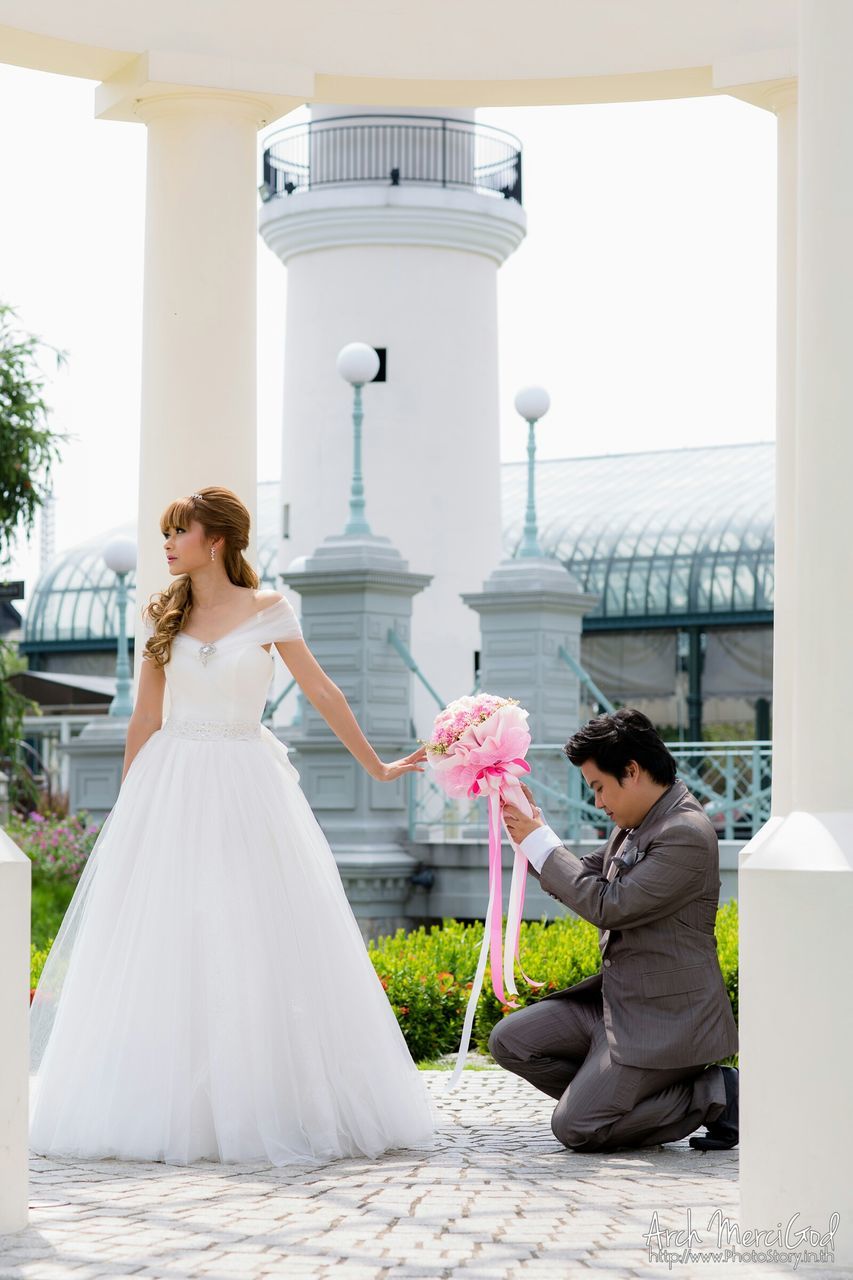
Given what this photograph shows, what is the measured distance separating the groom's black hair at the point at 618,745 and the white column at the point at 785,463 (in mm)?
1638

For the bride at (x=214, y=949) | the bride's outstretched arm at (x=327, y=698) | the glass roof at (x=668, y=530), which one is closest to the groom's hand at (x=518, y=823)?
the bride's outstretched arm at (x=327, y=698)

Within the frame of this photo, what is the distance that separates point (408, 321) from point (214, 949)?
17.9 meters

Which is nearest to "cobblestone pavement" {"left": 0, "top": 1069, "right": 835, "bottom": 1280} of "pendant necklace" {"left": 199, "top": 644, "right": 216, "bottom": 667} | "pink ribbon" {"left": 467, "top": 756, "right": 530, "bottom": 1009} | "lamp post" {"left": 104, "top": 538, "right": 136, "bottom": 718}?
"pink ribbon" {"left": 467, "top": 756, "right": 530, "bottom": 1009}

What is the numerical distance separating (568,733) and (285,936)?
10714 mm

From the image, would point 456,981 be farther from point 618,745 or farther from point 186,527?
point 186,527

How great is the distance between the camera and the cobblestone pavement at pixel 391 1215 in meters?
3.87

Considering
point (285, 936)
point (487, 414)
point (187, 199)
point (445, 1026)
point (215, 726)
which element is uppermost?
point (487, 414)

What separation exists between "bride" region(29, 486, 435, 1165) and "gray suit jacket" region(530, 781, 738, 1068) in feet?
2.35

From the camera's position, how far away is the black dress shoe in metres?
5.71

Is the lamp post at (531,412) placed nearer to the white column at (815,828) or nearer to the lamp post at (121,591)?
the lamp post at (121,591)

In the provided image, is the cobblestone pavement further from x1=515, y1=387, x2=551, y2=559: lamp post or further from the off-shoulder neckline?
x1=515, y1=387, x2=551, y2=559: lamp post

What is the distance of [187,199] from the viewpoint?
7648mm

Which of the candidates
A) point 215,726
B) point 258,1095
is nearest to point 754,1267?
point 258,1095

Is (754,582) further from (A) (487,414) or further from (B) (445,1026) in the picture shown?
(B) (445,1026)
